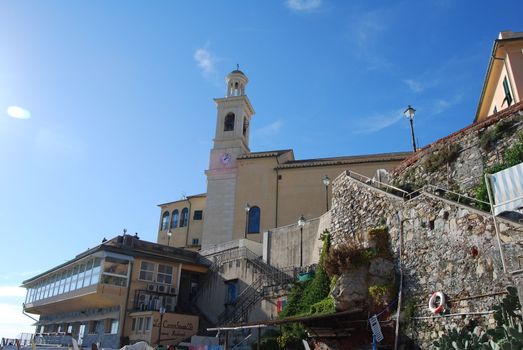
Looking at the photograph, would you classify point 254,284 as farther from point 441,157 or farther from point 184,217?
point 184,217

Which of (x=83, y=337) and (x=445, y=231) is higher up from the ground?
(x=445, y=231)

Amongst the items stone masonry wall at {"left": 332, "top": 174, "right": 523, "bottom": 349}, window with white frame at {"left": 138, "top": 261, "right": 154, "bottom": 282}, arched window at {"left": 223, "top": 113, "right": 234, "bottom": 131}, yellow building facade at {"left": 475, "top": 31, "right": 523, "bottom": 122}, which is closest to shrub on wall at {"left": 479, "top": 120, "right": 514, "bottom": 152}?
stone masonry wall at {"left": 332, "top": 174, "right": 523, "bottom": 349}

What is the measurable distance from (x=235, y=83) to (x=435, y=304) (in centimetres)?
3832

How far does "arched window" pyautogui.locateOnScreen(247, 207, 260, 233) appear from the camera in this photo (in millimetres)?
38844

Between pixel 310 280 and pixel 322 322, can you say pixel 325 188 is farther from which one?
pixel 322 322

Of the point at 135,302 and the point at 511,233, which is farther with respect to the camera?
the point at 135,302

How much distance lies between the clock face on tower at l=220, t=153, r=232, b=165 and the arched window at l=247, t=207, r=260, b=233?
19.1 feet

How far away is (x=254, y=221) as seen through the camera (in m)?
39.2

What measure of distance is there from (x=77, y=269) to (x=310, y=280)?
1701cm

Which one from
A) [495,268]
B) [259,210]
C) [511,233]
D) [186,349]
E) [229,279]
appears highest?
[259,210]

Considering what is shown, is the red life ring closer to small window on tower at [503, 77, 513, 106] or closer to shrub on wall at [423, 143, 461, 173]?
shrub on wall at [423, 143, 461, 173]

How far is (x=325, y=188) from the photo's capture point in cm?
3709

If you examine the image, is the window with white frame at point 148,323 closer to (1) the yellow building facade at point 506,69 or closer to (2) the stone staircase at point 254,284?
(2) the stone staircase at point 254,284

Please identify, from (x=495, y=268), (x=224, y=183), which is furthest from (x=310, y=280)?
(x=224, y=183)
